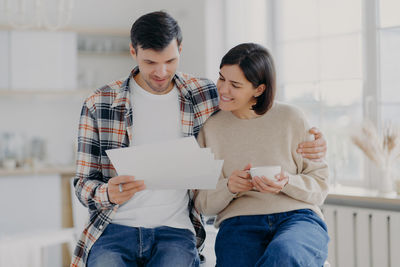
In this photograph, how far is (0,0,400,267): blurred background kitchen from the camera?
2.71 metres

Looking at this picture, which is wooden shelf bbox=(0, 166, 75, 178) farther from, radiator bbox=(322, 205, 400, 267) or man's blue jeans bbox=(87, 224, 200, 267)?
man's blue jeans bbox=(87, 224, 200, 267)

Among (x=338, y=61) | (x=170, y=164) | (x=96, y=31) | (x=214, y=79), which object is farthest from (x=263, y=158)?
(x=96, y=31)

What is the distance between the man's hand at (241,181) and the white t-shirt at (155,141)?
238mm

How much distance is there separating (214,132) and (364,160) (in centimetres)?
150

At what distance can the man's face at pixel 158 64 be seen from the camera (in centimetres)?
165

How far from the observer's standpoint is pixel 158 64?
1.66 metres

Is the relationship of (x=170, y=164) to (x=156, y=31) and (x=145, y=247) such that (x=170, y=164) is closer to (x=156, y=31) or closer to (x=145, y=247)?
(x=145, y=247)

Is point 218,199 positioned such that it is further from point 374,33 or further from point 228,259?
point 374,33

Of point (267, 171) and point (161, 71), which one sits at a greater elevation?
point (161, 71)

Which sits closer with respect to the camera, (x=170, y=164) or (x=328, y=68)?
(x=170, y=164)

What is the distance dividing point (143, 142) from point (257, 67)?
1.56 ft

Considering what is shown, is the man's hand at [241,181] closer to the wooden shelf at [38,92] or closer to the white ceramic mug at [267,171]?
the white ceramic mug at [267,171]

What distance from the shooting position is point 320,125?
10.2 feet

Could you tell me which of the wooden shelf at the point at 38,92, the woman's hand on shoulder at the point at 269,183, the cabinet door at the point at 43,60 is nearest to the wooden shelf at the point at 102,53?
the cabinet door at the point at 43,60
